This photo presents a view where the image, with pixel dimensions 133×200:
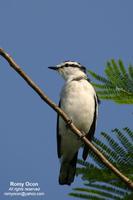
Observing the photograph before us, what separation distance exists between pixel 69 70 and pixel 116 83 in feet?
13.1

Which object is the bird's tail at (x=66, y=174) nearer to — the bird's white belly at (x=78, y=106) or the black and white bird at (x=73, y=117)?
the black and white bird at (x=73, y=117)

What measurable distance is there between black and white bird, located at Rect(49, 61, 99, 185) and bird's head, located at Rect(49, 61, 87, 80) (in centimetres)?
28

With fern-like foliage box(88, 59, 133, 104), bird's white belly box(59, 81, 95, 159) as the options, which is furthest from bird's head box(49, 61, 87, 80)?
fern-like foliage box(88, 59, 133, 104)

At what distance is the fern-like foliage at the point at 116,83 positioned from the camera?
478 cm

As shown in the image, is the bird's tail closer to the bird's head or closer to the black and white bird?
the black and white bird

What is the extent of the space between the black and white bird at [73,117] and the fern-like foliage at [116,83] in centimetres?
252

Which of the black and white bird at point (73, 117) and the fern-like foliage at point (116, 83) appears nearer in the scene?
the fern-like foliage at point (116, 83)

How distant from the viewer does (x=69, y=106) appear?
775 cm

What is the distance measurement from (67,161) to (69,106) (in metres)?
0.98

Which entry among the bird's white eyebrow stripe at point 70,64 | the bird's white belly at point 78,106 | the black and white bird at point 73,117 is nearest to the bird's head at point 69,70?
the bird's white eyebrow stripe at point 70,64

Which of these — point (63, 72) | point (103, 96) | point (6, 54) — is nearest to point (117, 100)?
point (103, 96)

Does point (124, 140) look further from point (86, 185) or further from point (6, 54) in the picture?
point (6, 54)

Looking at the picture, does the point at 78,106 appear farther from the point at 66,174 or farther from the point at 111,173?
the point at 111,173

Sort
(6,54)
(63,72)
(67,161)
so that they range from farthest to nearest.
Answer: (63,72)
(67,161)
(6,54)
